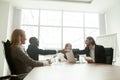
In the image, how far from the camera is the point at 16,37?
6.62ft

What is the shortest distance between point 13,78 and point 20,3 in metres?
4.80

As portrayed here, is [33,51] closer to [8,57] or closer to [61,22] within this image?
[8,57]

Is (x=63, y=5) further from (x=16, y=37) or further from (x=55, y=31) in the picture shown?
(x=16, y=37)

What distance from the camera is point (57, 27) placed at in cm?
632

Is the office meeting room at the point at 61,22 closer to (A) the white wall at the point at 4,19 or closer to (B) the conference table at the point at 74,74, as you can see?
(A) the white wall at the point at 4,19

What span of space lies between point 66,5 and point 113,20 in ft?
6.26

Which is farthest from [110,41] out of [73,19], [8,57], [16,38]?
[8,57]

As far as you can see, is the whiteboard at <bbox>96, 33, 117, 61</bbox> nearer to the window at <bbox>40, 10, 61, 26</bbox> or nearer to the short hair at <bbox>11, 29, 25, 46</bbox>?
the window at <bbox>40, 10, 61, 26</bbox>

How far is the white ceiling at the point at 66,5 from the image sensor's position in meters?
5.42

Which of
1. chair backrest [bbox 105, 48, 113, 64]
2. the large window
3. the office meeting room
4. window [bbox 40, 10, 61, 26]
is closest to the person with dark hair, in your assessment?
chair backrest [bbox 105, 48, 113, 64]

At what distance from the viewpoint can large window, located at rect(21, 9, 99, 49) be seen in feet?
20.3

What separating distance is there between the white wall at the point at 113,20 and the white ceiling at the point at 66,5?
0.18m

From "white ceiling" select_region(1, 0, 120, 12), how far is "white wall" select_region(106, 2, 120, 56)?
0.18m

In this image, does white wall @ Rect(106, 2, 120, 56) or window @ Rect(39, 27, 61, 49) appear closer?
white wall @ Rect(106, 2, 120, 56)
